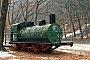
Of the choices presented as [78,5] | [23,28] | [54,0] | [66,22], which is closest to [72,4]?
[78,5]

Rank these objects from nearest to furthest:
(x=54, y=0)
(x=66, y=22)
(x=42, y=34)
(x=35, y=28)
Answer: (x=42, y=34) → (x=35, y=28) → (x=54, y=0) → (x=66, y=22)

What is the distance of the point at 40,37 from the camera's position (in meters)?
15.6

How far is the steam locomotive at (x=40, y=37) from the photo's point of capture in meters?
15.1

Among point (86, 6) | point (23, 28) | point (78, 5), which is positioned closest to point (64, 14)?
point (78, 5)

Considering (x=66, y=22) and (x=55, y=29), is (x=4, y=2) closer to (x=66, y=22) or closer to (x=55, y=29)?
(x=55, y=29)

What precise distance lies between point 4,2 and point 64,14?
134 ft

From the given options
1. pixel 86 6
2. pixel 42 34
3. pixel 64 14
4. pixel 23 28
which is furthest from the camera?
pixel 64 14

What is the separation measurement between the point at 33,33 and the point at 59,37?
2.24 metres

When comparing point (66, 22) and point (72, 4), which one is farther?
point (66, 22)

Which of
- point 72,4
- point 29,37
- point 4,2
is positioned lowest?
point 29,37

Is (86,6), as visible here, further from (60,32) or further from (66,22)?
(60,32)

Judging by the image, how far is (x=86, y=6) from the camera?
1614 inches

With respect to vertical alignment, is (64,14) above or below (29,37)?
above

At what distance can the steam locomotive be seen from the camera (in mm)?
15133
